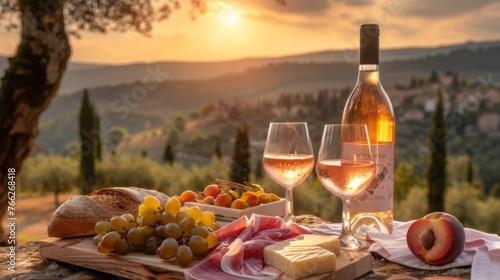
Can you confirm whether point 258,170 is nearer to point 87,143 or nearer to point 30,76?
point 87,143

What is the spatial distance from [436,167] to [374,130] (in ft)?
44.9

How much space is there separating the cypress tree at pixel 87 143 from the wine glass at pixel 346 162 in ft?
49.8

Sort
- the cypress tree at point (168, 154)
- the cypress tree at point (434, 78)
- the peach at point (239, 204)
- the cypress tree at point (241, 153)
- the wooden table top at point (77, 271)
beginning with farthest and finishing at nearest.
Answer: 1. the cypress tree at point (434, 78)
2. the cypress tree at point (168, 154)
3. the cypress tree at point (241, 153)
4. the peach at point (239, 204)
5. the wooden table top at point (77, 271)

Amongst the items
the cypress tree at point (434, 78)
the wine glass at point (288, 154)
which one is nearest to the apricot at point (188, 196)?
the wine glass at point (288, 154)

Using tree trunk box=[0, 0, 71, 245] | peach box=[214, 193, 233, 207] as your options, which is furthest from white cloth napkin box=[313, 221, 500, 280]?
tree trunk box=[0, 0, 71, 245]

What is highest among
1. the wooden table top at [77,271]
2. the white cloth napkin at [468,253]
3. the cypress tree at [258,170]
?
the white cloth napkin at [468,253]

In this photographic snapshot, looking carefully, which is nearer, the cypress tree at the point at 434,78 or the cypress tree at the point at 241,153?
the cypress tree at the point at 241,153

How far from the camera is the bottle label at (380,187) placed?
6.68ft

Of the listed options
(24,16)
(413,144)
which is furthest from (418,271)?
(413,144)

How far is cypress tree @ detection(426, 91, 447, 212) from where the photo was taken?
14.0m

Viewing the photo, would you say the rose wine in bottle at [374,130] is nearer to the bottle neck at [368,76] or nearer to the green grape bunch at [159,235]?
the bottle neck at [368,76]

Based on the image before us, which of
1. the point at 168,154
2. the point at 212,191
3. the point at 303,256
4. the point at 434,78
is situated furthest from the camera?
the point at 434,78

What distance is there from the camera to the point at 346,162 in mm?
1854

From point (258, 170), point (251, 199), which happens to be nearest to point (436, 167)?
point (258, 170)
